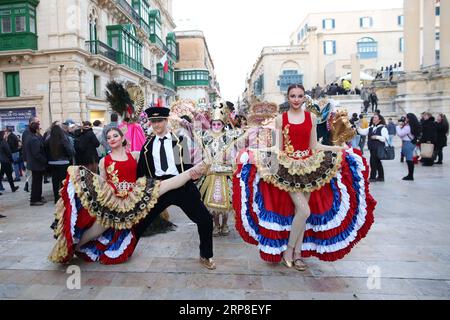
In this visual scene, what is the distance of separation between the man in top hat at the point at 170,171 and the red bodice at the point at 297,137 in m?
1.13

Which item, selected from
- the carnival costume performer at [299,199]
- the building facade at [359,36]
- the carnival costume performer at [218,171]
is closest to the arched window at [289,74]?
the building facade at [359,36]

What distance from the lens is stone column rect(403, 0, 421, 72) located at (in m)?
25.8

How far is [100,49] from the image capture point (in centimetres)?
2347

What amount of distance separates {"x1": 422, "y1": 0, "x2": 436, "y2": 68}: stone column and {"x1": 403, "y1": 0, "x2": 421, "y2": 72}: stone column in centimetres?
202

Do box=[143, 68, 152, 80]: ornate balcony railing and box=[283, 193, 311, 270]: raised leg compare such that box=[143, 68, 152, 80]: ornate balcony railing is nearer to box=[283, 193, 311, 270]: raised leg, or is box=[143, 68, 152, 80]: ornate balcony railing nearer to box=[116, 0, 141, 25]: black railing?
box=[116, 0, 141, 25]: black railing

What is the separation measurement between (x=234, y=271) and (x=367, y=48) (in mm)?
67915

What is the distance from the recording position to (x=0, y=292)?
367 cm

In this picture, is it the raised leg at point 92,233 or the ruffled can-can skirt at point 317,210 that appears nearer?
the ruffled can-can skirt at point 317,210

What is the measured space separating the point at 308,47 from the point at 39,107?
4808cm

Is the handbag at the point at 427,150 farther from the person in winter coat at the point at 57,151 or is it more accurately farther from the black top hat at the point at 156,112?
the black top hat at the point at 156,112

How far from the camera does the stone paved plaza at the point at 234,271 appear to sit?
3600 mm

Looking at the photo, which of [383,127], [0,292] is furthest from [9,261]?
[383,127]

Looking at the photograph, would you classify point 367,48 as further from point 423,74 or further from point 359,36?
point 423,74
